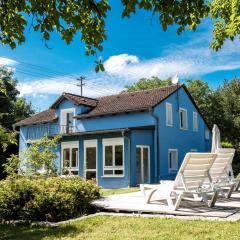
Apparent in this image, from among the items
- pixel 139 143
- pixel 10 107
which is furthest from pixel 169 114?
pixel 10 107

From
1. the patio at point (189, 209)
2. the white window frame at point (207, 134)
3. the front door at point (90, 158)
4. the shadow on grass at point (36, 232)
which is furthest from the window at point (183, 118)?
the shadow on grass at point (36, 232)

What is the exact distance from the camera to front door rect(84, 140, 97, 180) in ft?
86.5

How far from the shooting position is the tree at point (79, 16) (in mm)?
5926

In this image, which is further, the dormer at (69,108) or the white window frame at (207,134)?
the white window frame at (207,134)

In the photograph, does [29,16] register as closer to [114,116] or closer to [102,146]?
[102,146]

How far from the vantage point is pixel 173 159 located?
94.1 ft

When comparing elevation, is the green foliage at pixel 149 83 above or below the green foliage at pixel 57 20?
above

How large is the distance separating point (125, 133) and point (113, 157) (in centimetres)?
178

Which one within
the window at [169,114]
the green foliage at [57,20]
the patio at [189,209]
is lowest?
the patio at [189,209]

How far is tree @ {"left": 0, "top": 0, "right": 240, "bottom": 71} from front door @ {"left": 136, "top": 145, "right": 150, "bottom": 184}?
18799 mm

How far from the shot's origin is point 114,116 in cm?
2811

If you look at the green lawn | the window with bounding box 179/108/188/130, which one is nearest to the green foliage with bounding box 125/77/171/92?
the window with bounding box 179/108/188/130

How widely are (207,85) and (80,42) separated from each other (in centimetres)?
4313

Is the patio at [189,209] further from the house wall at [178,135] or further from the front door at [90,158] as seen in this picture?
the house wall at [178,135]
